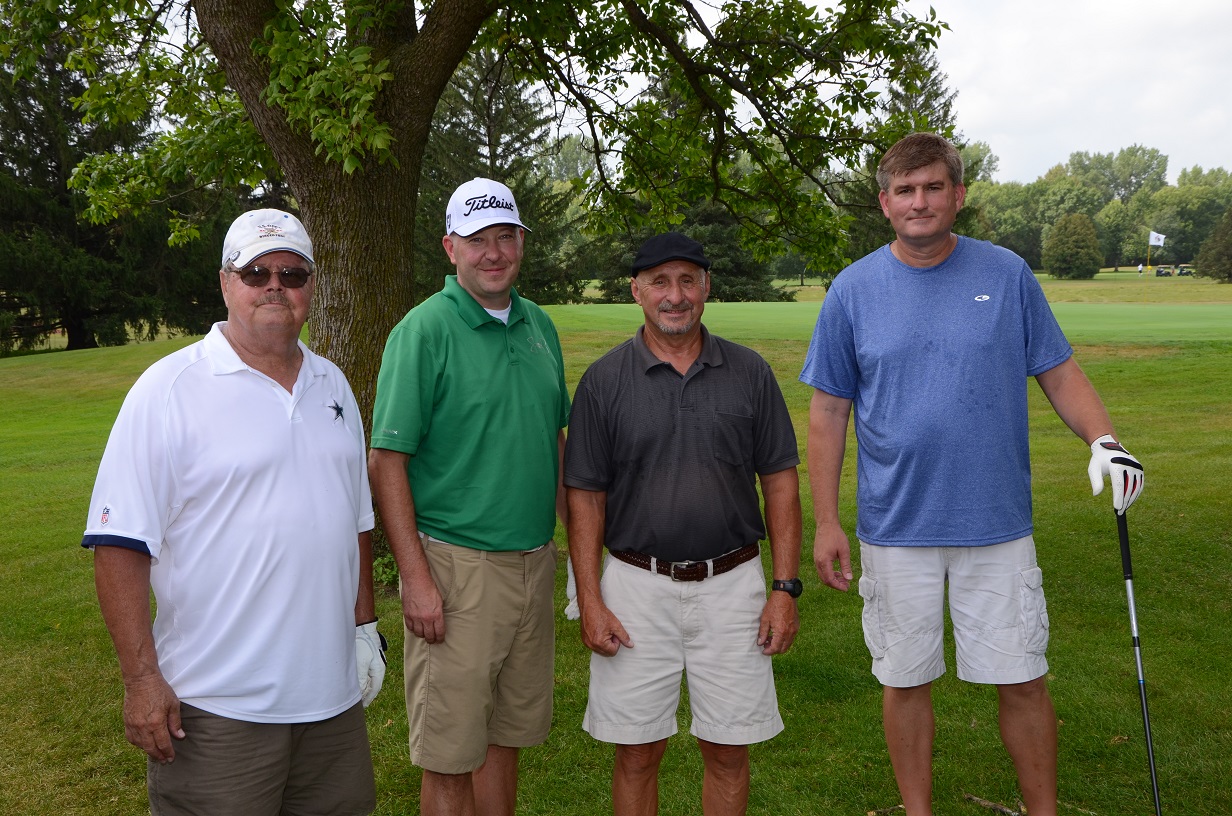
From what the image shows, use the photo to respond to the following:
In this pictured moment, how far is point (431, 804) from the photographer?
3275mm

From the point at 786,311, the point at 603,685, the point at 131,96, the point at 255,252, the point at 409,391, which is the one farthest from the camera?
the point at 786,311

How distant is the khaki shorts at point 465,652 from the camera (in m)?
3.23

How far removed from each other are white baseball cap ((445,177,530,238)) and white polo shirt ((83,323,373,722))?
3.10ft

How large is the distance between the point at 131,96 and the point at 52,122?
1107 inches

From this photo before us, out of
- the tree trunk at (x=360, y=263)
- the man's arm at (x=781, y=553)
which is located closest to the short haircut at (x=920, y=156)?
the man's arm at (x=781, y=553)

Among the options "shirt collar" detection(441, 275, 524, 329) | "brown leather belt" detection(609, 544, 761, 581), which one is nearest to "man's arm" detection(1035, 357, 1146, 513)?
"brown leather belt" detection(609, 544, 761, 581)

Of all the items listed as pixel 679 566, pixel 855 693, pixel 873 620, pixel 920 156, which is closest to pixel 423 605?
pixel 679 566

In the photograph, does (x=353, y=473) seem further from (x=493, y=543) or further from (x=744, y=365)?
(x=744, y=365)

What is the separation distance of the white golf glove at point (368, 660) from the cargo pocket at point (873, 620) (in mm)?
1724

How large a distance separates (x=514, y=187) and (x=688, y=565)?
3575 centimetres

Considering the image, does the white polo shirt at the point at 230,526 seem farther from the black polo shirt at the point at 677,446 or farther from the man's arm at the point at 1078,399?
the man's arm at the point at 1078,399

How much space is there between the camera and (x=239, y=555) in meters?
2.52

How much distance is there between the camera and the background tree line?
862 centimetres

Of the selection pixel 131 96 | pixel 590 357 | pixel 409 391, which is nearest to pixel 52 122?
pixel 590 357
